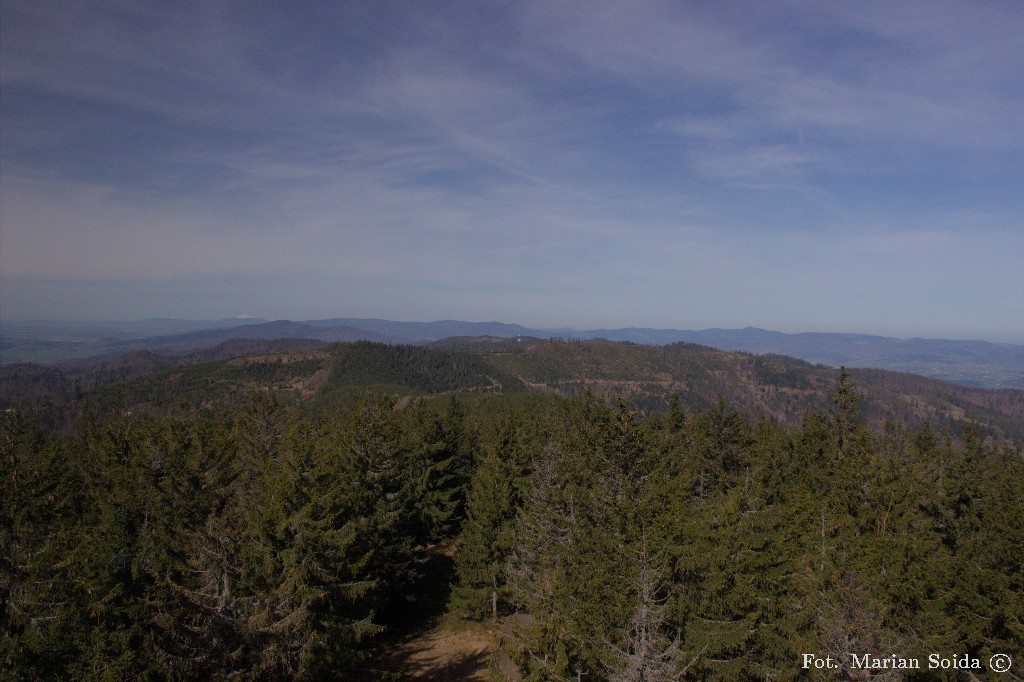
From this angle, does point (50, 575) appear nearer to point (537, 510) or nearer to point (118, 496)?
point (118, 496)

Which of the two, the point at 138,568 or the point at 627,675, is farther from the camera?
the point at 138,568

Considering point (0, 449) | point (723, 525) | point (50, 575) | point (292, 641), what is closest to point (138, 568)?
point (50, 575)

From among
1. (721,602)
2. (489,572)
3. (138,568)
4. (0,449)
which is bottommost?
(489,572)

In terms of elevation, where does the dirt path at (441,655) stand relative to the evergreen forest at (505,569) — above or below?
below

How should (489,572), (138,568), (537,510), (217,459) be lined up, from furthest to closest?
(217,459) < (489,572) < (537,510) < (138,568)

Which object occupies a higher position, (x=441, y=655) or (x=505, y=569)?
(x=505, y=569)

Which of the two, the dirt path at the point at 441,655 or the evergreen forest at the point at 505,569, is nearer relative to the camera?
the evergreen forest at the point at 505,569

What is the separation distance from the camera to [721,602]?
17.0m

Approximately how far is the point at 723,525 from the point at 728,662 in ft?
15.4

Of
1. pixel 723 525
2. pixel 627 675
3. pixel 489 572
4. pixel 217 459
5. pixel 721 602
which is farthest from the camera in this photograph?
pixel 217 459

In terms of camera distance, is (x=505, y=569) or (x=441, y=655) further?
(x=441, y=655)

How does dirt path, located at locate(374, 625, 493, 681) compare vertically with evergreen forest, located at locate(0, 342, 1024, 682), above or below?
below

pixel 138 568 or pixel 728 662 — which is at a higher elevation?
pixel 138 568

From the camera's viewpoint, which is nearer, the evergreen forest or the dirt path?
the evergreen forest
